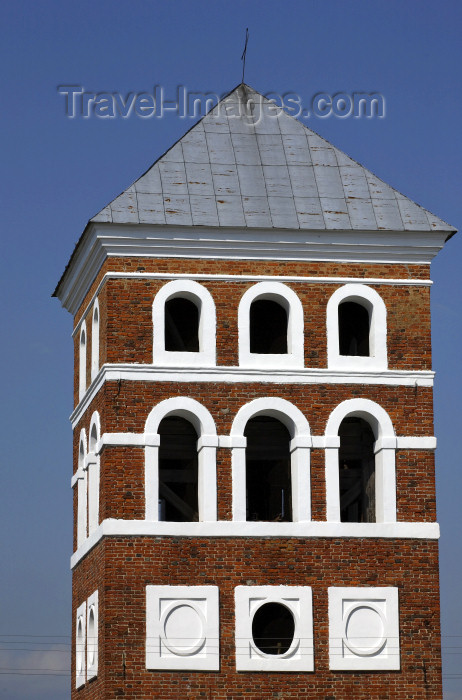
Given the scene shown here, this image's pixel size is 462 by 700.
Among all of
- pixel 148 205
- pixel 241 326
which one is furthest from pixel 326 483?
pixel 148 205

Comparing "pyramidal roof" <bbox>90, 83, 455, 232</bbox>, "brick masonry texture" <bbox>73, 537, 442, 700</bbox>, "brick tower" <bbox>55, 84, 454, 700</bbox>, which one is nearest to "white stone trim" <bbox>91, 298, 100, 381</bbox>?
"brick tower" <bbox>55, 84, 454, 700</bbox>

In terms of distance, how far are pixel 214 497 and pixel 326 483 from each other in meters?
2.23

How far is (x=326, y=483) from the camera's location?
40688mm

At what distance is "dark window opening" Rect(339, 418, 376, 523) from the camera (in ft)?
137

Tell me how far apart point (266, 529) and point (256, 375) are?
9.98ft

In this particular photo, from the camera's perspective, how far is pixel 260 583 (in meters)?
39.8

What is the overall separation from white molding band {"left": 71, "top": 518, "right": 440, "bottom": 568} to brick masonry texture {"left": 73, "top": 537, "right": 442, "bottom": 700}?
128 mm

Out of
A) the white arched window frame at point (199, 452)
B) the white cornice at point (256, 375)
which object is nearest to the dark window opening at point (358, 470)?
the white cornice at point (256, 375)

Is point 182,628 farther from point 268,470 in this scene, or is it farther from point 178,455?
point 268,470

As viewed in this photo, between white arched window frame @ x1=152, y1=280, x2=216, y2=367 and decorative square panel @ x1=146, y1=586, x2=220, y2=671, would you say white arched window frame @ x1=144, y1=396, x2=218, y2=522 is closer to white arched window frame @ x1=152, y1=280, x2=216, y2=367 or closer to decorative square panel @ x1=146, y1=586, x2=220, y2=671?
white arched window frame @ x1=152, y1=280, x2=216, y2=367

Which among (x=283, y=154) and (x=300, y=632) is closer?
(x=300, y=632)

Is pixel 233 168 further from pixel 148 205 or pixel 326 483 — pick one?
pixel 326 483

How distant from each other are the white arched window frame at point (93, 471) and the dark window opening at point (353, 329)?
17.7 feet

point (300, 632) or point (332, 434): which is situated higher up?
point (332, 434)
